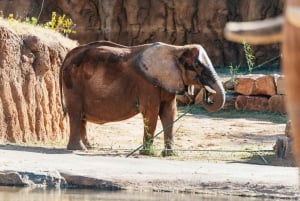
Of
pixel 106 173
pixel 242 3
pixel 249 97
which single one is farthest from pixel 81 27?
pixel 106 173

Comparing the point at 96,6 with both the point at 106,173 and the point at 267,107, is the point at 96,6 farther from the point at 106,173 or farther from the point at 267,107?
the point at 106,173

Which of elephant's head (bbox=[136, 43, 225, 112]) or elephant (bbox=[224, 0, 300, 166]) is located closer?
elephant (bbox=[224, 0, 300, 166])

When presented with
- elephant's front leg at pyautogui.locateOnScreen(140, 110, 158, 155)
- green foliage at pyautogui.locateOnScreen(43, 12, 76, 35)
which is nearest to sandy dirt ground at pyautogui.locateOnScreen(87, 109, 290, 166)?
elephant's front leg at pyautogui.locateOnScreen(140, 110, 158, 155)

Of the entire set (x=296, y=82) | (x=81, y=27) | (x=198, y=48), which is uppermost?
(x=81, y=27)

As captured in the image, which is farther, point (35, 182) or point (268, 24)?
point (35, 182)

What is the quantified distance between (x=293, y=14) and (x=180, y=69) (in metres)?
13.4

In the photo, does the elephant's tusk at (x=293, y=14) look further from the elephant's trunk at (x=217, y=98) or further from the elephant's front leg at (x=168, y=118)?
the elephant's front leg at (x=168, y=118)

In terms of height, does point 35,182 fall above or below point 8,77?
below

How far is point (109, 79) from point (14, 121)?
5.86 feet

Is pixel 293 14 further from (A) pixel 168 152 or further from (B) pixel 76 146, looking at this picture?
(B) pixel 76 146

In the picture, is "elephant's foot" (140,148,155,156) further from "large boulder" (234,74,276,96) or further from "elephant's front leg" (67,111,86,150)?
"large boulder" (234,74,276,96)

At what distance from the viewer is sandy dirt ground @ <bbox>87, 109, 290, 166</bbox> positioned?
14.8 m

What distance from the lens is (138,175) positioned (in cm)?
1207

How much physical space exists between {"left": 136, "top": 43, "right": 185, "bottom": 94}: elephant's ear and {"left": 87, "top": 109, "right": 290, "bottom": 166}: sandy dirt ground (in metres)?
1.07
